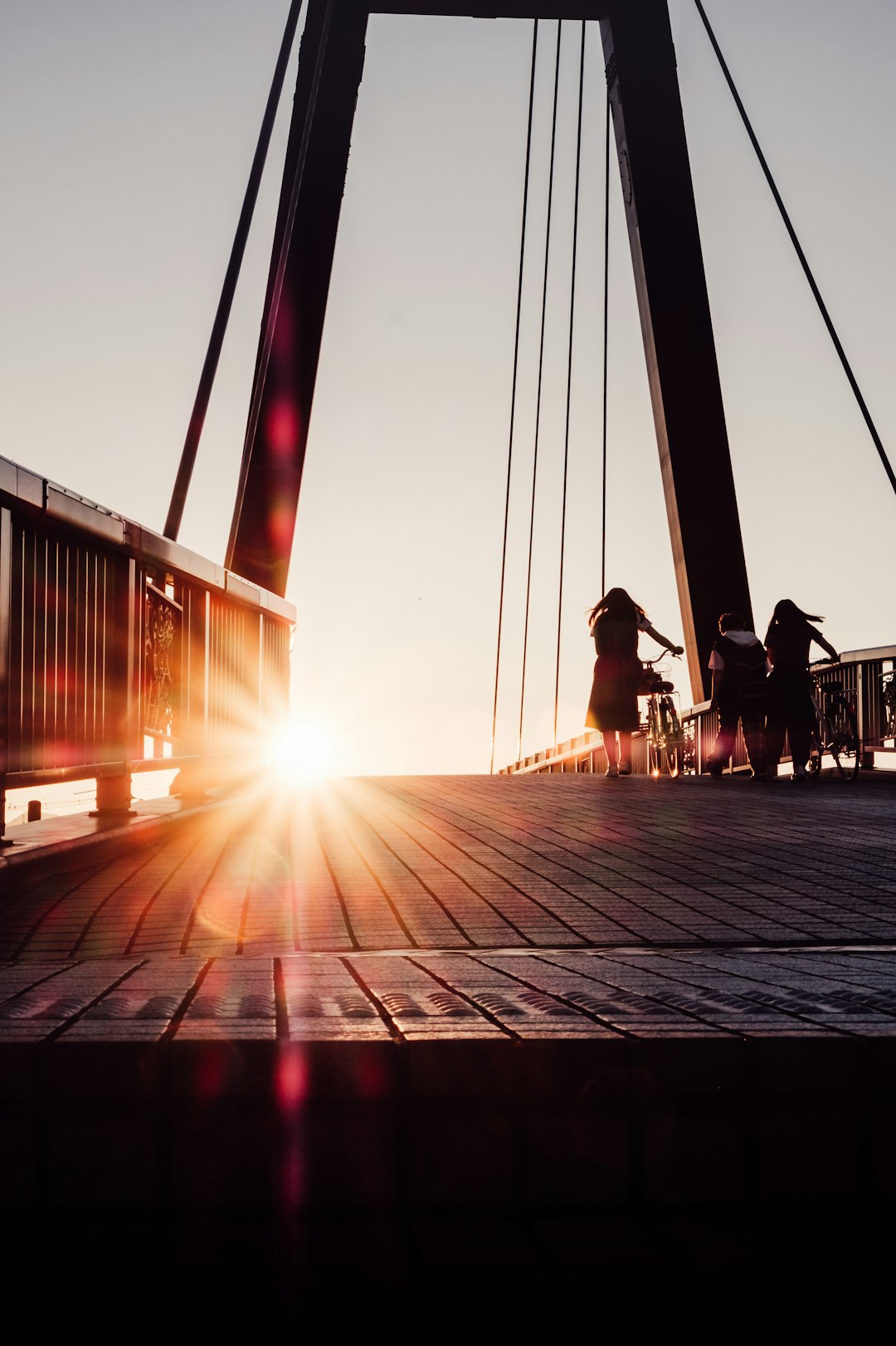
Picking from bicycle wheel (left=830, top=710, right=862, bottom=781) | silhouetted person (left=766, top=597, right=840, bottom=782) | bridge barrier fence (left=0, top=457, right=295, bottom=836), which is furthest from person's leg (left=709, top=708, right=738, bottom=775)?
bridge barrier fence (left=0, top=457, right=295, bottom=836)

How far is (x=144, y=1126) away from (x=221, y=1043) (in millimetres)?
164

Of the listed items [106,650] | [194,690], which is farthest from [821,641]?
[106,650]

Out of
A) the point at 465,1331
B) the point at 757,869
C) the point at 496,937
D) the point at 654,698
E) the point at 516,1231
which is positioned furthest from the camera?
the point at 654,698

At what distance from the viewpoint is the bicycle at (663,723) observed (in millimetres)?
16125

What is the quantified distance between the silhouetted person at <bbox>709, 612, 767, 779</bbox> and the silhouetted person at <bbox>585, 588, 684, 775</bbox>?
798 mm

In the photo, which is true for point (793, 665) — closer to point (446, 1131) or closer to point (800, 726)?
point (800, 726)

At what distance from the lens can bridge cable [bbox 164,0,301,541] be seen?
31.9 ft

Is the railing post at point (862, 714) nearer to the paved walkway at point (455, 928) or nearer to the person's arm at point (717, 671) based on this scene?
the person's arm at point (717, 671)

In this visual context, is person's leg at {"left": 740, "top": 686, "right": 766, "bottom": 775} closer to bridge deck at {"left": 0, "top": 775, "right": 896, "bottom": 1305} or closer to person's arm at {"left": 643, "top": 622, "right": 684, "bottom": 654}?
person's arm at {"left": 643, "top": 622, "right": 684, "bottom": 654}

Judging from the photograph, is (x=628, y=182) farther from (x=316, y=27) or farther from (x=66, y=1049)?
(x=66, y=1049)

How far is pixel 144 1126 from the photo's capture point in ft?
7.08

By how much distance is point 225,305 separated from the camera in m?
10.9

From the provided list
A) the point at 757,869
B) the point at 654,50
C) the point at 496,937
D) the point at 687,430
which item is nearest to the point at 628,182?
the point at 654,50

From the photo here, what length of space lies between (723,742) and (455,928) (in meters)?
10.5
